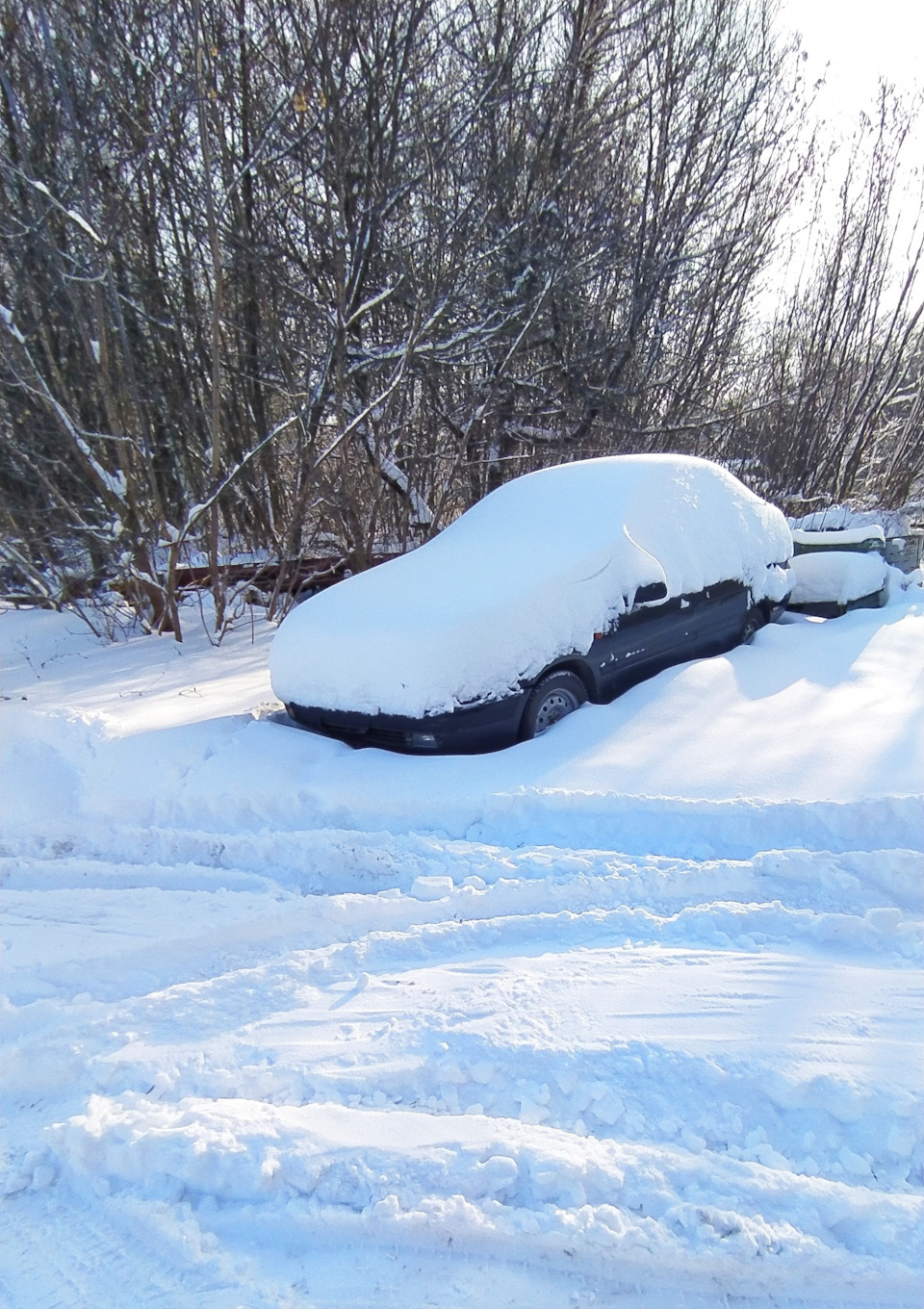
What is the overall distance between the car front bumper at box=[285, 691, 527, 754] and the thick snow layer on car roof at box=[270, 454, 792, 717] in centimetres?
7

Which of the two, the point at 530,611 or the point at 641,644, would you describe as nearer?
the point at 530,611

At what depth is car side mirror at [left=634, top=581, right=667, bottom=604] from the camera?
5223 mm

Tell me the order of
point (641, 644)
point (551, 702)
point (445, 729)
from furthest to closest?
point (641, 644)
point (551, 702)
point (445, 729)

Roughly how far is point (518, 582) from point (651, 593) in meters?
1.06

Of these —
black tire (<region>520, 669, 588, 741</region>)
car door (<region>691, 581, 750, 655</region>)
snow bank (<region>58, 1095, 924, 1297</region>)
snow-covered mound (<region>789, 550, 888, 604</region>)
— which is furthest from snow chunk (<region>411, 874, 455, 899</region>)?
snow-covered mound (<region>789, 550, 888, 604</region>)

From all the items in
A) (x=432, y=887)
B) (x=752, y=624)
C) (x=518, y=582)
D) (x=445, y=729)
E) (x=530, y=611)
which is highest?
(x=518, y=582)

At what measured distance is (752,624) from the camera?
21.4 ft

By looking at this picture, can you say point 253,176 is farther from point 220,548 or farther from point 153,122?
point 220,548

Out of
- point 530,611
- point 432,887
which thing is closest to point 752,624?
point 530,611

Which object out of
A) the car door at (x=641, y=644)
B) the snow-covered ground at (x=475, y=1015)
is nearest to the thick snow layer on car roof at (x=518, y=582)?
the car door at (x=641, y=644)

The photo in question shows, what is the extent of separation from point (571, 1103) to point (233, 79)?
10837 mm

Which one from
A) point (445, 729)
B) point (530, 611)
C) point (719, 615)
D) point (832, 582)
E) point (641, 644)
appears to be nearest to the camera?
point (445, 729)

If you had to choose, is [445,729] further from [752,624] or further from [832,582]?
[832,582]

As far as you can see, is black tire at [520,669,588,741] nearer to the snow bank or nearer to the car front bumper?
the car front bumper
